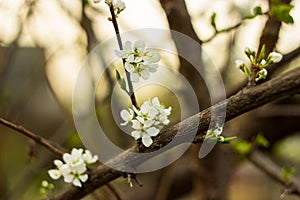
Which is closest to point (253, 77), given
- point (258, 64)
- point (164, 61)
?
point (258, 64)

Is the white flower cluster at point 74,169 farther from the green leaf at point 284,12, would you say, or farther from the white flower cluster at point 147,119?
the green leaf at point 284,12

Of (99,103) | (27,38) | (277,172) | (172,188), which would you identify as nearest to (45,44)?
(27,38)

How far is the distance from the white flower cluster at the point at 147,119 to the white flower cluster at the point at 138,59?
0.09 ft

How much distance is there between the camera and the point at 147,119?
0.46 metres

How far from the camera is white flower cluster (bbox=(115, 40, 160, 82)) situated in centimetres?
46

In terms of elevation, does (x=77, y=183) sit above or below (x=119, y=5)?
below

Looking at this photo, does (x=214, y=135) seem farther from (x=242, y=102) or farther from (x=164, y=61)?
(x=164, y=61)

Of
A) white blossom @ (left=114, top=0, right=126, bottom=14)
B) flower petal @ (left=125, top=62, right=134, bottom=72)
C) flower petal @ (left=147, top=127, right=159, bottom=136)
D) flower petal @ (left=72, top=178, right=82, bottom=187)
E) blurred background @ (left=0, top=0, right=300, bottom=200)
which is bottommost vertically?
blurred background @ (left=0, top=0, right=300, bottom=200)

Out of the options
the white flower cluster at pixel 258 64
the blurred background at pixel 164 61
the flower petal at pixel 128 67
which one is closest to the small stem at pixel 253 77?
the white flower cluster at pixel 258 64

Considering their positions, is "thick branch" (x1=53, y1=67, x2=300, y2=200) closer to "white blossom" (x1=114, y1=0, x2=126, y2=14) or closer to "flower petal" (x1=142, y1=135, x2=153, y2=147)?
"flower petal" (x1=142, y1=135, x2=153, y2=147)

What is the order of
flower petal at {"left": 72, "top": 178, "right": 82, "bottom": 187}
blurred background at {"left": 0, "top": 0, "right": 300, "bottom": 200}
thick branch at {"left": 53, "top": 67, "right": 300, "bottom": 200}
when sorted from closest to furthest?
thick branch at {"left": 53, "top": 67, "right": 300, "bottom": 200} < flower petal at {"left": 72, "top": 178, "right": 82, "bottom": 187} < blurred background at {"left": 0, "top": 0, "right": 300, "bottom": 200}

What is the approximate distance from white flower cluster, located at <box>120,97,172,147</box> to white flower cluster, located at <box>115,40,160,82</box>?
26 millimetres

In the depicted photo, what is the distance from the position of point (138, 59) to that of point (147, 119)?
0.05 metres

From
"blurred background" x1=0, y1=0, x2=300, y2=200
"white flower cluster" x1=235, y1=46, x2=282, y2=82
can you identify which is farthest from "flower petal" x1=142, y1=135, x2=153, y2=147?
"blurred background" x1=0, y1=0, x2=300, y2=200
